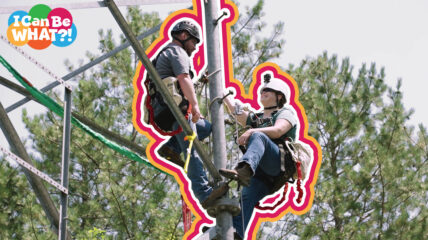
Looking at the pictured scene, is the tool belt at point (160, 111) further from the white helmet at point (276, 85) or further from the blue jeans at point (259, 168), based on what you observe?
the white helmet at point (276, 85)

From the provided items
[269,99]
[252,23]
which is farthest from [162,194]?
[269,99]

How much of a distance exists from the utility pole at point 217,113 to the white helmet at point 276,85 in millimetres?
801

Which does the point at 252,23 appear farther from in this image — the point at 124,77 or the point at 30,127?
the point at 30,127

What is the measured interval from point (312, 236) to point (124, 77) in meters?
3.86

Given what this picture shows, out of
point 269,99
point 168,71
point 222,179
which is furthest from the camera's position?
point 269,99

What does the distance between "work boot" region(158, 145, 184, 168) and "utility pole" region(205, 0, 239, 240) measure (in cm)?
67

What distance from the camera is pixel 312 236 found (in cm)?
1097

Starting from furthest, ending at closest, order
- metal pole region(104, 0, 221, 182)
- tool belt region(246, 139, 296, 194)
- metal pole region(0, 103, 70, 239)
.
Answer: tool belt region(246, 139, 296, 194) < metal pole region(104, 0, 221, 182) < metal pole region(0, 103, 70, 239)

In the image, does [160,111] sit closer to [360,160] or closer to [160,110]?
[160,110]

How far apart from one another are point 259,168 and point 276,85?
0.77 metres

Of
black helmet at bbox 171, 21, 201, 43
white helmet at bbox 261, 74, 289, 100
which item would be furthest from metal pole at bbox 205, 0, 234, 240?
white helmet at bbox 261, 74, 289, 100

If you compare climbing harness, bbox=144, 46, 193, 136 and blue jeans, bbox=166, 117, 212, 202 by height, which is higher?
climbing harness, bbox=144, 46, 193, 136

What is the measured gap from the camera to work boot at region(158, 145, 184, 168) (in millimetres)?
5730

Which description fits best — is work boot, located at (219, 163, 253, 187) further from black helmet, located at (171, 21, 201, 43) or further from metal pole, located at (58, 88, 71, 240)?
black helmet, located at (171, 21, 201, 43)
